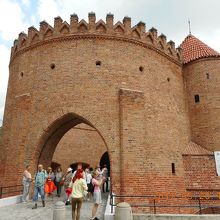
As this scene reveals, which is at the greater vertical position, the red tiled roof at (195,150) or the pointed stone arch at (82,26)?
the pointed stone arch at (82,26)

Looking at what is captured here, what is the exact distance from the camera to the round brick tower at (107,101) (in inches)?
403

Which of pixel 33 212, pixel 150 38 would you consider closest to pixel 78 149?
pixel 150 38

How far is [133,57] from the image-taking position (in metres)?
11.8

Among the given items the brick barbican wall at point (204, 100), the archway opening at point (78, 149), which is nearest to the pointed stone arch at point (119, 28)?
the brick barbican wall at point (204, 100)

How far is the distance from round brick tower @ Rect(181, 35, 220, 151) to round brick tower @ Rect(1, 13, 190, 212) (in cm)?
74

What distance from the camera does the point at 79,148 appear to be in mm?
19547

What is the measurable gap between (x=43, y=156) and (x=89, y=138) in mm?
8553

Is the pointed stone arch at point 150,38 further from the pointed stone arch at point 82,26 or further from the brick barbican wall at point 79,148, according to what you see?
the brick barbican wall at point 79,148

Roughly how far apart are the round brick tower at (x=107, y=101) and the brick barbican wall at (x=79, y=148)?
22.6 feet

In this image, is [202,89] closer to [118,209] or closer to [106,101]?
[106,101]

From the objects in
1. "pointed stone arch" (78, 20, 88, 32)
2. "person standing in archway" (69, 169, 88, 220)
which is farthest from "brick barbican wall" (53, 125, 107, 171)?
"person standing in archway" (69, 169, 88, 220)

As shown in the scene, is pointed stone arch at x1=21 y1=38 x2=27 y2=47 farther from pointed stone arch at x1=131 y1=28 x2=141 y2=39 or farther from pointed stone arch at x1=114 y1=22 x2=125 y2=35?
pointed stone arch at x1=131 y1=28 x2=141 y2=39

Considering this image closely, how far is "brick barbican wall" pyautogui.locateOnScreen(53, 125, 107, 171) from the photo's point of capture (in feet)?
62.5

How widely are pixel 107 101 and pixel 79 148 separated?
9.59 m
